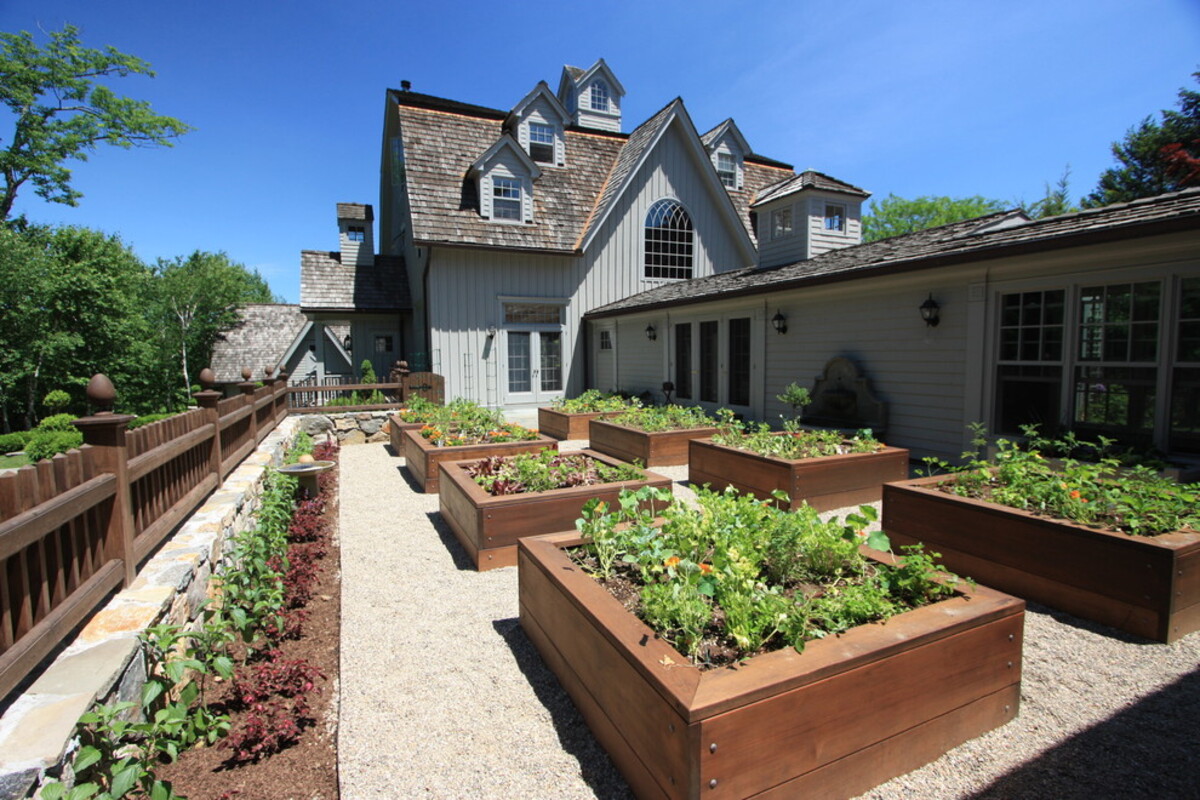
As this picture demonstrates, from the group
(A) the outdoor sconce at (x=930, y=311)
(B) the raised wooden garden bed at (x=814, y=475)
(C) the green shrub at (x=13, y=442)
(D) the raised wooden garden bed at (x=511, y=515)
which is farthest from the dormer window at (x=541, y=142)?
(C) the green shrub at (x=13, y=442)

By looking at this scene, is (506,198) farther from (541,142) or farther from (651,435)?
(651,435)

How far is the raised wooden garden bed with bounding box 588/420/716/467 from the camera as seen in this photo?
779cm

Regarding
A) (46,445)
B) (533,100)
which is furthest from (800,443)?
(46,445)

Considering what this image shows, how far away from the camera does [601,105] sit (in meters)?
18.1

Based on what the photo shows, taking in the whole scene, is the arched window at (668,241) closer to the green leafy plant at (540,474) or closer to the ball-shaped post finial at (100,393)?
the green leafy plant at (540,474)

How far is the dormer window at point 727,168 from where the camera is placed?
17500 millimetres

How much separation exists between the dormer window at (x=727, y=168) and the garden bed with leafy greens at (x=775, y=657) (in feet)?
55.4

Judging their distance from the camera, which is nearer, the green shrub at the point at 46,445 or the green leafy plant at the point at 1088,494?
the green leafy plant at the point at 1088,494

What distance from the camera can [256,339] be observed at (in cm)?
2727

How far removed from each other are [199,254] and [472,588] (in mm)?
43576

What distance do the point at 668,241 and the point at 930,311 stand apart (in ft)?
32.2

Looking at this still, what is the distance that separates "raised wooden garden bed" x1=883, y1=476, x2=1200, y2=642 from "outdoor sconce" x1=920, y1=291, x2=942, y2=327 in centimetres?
361

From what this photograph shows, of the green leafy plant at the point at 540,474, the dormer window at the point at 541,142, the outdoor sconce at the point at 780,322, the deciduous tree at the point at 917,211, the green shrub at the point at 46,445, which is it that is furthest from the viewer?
the deciduous tree at the point at 917,211

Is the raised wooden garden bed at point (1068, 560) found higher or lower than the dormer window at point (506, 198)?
lower
